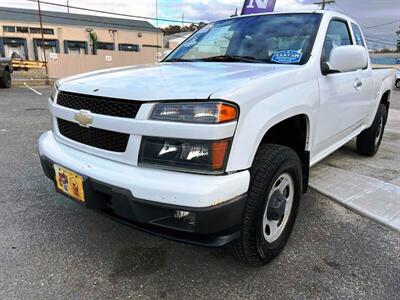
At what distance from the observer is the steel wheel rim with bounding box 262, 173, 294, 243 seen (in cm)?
240

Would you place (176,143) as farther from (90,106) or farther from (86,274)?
(86,274)

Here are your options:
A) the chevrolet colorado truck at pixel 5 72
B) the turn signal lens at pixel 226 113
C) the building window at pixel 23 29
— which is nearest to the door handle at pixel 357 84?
the turn signal lens at pixel 226 113

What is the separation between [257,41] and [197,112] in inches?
65.3

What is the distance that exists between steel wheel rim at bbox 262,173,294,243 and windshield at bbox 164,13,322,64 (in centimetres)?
95

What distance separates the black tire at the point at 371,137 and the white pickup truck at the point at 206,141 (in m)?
2.12

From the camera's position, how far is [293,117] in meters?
2.62

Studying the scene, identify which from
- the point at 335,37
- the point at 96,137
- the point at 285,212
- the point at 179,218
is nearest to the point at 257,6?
the point at 335,37

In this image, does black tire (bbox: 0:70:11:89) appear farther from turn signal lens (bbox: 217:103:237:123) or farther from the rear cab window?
turn signal lens (bbox: 217:103:237:123)

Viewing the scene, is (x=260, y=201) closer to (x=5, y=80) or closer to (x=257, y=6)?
(x=257, y=6)

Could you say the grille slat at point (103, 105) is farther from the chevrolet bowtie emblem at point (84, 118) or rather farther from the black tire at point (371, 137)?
the black tire at point (371, 137)

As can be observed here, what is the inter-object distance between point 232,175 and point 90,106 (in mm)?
1016

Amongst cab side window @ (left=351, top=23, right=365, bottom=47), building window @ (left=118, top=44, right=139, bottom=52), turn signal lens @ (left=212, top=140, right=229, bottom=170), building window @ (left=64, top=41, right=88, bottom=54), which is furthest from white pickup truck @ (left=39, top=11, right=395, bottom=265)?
building window @ (left=118, top=44, right=139, bottom=52)

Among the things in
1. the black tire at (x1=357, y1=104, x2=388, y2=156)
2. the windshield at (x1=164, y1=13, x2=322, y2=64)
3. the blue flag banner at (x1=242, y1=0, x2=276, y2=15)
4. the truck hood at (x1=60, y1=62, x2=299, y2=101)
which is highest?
the blue flag banner at (x1=242, y1=0, x2=276, y2=15)

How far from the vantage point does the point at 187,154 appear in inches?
75.8
